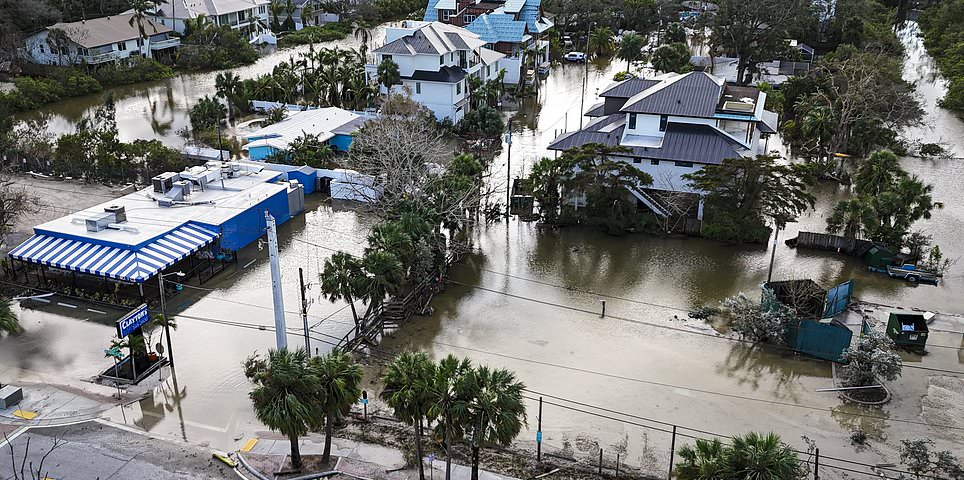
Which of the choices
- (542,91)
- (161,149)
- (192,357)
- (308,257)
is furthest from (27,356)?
(542,91)

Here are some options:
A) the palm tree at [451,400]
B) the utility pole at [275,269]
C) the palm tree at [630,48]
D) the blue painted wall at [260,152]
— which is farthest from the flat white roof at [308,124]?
the palm tree at [451,400]

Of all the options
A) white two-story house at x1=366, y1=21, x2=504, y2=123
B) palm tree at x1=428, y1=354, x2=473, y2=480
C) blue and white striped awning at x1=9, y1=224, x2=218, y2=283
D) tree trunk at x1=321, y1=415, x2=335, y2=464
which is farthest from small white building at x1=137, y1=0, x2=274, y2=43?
palm tree at x1=428, y1=354, x2=473, y2=480

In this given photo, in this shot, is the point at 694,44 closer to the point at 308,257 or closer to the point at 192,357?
the point at 308,257

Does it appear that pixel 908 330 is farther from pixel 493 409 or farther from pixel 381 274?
pixel 381 274

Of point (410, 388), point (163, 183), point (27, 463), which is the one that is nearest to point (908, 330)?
point (410, 388)

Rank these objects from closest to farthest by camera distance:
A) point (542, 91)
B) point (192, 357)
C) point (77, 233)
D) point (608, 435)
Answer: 1. point (608, 435)
2. point (192, 357)
3. point (77, 233)
4. point (542, 91)
